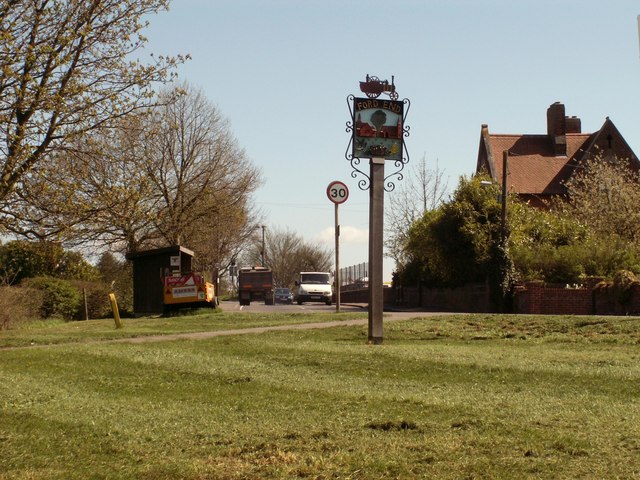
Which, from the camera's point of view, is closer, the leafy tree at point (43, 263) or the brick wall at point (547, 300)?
the brick wall at point (547, 300)

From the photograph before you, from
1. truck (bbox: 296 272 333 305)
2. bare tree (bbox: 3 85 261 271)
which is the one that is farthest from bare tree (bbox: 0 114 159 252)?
truck (bbox: 296 272 333 305)

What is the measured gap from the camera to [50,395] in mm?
11586

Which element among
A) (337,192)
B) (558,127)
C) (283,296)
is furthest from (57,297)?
(558,127)

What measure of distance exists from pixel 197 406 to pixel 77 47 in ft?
37.9

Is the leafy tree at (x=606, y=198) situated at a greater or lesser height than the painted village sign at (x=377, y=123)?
greater

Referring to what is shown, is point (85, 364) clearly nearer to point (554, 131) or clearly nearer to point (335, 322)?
point (335, 322)

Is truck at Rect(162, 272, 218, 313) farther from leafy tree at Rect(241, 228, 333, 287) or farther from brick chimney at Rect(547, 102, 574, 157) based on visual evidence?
leafy tree at Rect(241, 228, 333, 287)

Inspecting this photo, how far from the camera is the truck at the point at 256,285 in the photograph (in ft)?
227

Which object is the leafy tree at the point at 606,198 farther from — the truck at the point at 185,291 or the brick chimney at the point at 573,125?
the truck at the point at 185,291

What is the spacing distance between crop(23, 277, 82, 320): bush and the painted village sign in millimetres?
21277

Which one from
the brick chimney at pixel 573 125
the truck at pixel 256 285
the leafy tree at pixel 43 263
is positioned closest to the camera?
the leafy tree at pixel 43 263

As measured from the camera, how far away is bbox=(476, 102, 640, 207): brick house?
66750 mm

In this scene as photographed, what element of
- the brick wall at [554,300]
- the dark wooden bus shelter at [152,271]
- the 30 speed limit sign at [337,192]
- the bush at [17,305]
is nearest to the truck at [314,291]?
the dark wooden bus shelter at [152,271]

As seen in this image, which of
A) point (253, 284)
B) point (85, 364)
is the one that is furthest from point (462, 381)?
point (253, 284)
